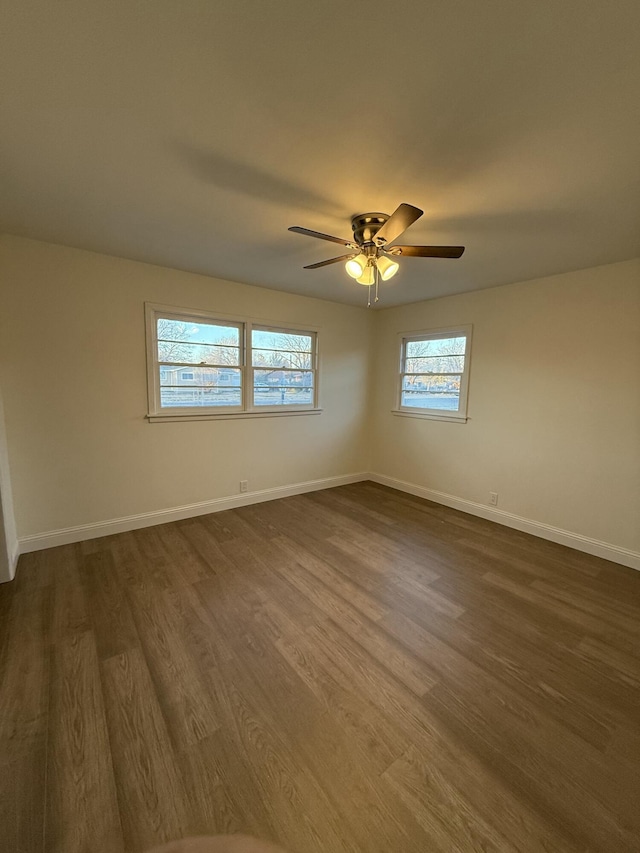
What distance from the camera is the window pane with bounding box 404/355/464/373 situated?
4.02m

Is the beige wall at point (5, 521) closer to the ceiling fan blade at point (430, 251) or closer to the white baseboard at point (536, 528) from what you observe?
the ceiling fan blade at point (430, 251)

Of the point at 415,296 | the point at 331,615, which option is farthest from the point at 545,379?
the point at 331,615

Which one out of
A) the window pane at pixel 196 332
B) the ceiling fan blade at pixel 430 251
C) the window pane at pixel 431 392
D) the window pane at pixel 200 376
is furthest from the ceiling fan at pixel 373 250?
the window pane at pixel 431 392

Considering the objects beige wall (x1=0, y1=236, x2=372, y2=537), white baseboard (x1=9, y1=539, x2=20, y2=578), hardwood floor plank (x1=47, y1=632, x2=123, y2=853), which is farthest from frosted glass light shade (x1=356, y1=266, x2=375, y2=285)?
white baseboard (x1=9, y1=539, x2=20, y2=578)

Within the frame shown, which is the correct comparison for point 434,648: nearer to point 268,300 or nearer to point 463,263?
point 463,263

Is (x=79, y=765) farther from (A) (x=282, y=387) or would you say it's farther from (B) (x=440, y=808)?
(A) (x=282, y=387)

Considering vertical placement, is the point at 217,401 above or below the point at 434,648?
above

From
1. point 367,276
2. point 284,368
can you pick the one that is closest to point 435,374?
point 284,368

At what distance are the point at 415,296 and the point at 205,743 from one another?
4240mm

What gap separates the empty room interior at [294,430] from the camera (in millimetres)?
1115

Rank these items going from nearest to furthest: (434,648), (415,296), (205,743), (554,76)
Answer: (554,76) → (205,743) → (434,648) → (415,296)

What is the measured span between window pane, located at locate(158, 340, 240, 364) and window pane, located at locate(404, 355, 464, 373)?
7.64 ft

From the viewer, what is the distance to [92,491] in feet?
10.1

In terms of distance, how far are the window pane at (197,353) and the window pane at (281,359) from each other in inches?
10.1
